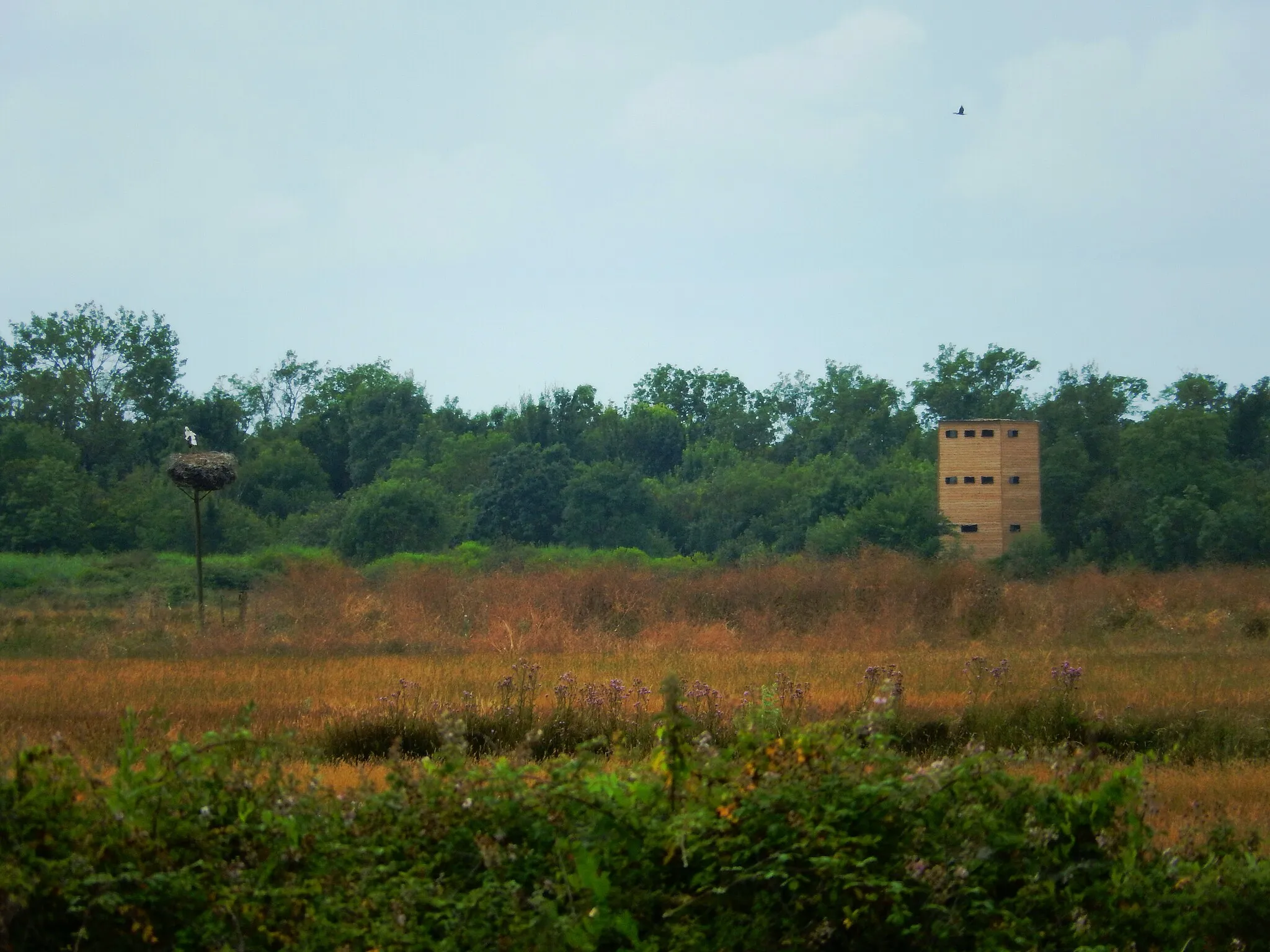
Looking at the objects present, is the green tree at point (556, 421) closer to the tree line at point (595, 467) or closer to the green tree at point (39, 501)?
the tree line at point (595, 467)

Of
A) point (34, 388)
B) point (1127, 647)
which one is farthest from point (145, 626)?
point (34, 388)

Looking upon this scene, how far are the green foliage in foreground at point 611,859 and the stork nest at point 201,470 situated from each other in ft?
75.8

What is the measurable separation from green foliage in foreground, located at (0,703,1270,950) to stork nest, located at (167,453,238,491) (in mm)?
23110

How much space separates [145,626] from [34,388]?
41404mm

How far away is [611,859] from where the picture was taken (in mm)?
4672

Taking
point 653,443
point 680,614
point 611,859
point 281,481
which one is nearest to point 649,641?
point 680,614

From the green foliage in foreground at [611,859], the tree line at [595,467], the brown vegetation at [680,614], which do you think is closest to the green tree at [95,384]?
the tree line at [595,467]

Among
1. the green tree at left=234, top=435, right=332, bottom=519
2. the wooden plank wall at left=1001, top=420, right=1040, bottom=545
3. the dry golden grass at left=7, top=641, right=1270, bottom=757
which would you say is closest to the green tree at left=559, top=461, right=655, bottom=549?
the green tree at left=234, top=435, right=332, bottom=519

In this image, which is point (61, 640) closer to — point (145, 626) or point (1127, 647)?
point (145, 626)

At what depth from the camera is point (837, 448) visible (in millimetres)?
77062

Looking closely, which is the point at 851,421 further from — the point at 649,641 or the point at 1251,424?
the point at 649,641

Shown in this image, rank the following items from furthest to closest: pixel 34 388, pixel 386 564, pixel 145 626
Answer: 1. pixel 34 388
2. pixel 386 564
3. pixel 145 626

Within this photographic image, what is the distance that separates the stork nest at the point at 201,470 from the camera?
27.1 metres

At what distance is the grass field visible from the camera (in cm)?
1406
